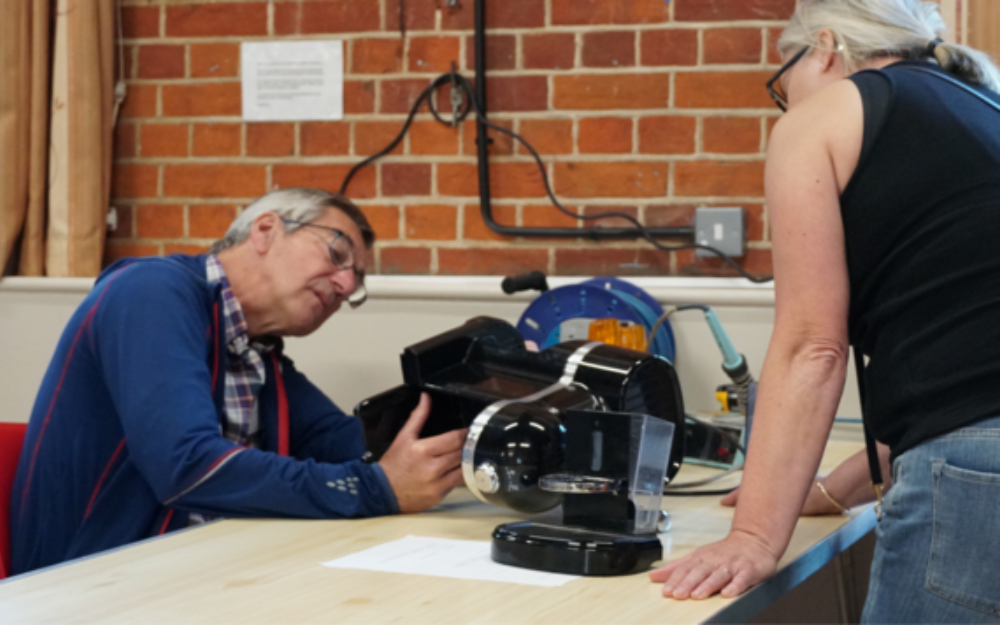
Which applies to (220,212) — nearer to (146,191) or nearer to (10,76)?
(146,191)

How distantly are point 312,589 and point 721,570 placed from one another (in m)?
0.40

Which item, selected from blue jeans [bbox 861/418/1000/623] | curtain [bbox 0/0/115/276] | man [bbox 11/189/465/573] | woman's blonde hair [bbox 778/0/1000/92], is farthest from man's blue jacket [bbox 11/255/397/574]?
curtain [bbox 0/0/115/276]

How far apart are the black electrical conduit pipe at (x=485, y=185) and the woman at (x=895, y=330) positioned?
1373mm

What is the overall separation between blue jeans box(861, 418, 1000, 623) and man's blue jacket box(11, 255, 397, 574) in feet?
2.15

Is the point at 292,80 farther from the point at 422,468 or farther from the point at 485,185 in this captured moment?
the point at 422,468

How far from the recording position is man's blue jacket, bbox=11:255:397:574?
1.41 metres

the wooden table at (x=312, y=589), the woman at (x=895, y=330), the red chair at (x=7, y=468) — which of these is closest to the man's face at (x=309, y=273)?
the red chair at (x=7, y=468)

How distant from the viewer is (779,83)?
1.35 m

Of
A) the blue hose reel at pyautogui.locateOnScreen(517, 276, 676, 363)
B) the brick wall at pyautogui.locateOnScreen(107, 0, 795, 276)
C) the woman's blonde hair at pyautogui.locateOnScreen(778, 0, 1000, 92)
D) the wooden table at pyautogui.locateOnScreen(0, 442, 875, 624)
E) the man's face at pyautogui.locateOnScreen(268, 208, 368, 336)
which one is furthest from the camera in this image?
the brick wall at pyautogui.locateOnScreen(107, 0, 795, 276)

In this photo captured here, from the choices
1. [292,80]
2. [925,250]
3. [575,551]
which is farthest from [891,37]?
[292,80]

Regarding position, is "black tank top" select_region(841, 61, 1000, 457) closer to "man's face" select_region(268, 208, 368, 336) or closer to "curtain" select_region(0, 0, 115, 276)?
"man's face" select_region(268, 208, 368, 336)

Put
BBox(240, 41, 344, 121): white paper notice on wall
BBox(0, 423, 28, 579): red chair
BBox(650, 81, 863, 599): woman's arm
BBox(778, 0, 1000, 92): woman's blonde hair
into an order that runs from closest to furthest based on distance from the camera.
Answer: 1. BBox(650, 81, 863, 599): woman's arm
2. BBox(778, 0, 1000, 92): woman's blonde hair
3. BBox(0, 423, 28, 579): red chair
4. BBox(240, 41, 344, 121): white paper notice on wall

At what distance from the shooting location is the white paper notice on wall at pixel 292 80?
106 inches

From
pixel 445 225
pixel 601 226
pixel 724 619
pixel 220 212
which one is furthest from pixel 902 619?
pixel 220 212
